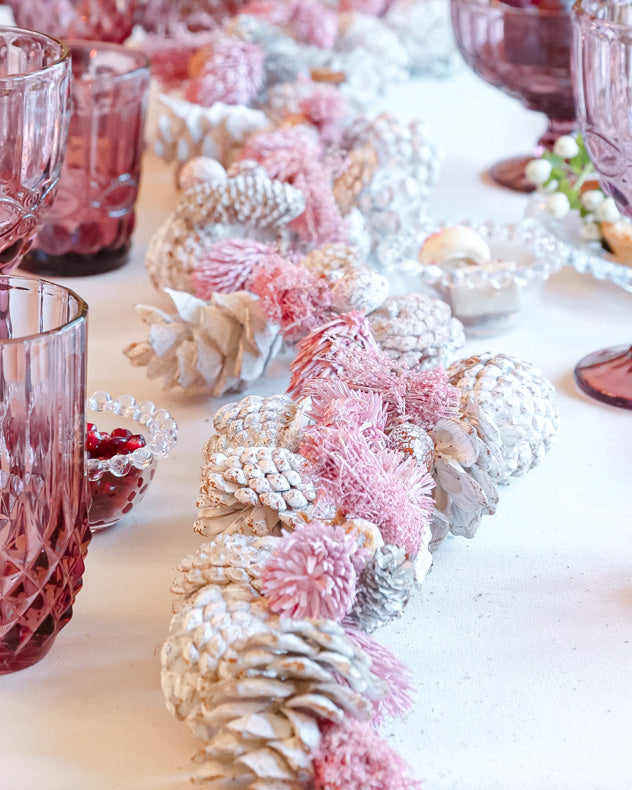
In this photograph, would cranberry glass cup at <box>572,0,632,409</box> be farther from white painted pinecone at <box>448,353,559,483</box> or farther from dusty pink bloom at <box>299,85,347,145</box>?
dusty pink bloom at <box>299,85,347,145</box>

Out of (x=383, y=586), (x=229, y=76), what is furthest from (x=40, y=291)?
(x=229, y=76)

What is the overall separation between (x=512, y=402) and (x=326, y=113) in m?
0.44

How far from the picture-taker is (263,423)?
0.48m

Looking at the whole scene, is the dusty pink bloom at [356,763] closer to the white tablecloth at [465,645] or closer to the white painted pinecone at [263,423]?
the white tablecloth at [465,645]

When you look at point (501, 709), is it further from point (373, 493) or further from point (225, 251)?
point (225, 251)

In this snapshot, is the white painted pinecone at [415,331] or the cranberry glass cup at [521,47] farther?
the cranberry glass cup at [521,47]

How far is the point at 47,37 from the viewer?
1.82 feet

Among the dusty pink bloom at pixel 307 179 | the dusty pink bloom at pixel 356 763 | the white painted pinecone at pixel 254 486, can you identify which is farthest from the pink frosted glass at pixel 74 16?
the dusty pink bloom at pixel 356 763

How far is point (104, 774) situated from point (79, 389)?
141 millimetres

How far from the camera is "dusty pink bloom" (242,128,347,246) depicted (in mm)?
724

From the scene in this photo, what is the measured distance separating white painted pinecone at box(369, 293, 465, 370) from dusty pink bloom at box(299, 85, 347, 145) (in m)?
0.33

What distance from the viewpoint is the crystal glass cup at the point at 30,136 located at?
521 millimetres

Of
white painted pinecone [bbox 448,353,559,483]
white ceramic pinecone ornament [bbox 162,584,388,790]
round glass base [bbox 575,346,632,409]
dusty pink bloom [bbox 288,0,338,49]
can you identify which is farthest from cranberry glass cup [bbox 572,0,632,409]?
dusty pink bloom [bbox 288,0,338,49]

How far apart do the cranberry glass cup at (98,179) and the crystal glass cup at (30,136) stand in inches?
7.1
